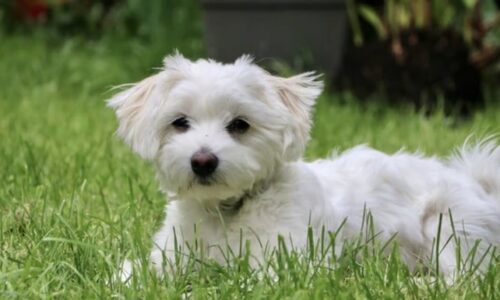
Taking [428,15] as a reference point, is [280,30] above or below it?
below

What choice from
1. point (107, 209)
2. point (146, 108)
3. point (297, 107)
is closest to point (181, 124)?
point (146, 108)

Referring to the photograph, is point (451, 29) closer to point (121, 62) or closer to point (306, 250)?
point (121, 62)

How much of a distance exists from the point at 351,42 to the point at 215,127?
5.79 m

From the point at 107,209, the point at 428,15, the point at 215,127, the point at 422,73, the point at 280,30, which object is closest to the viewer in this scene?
the point at 215,127

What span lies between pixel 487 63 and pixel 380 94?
99 centimetres

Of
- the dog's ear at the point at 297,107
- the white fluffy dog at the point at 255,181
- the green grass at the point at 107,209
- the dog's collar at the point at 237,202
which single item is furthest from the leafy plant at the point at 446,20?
the dog's collar at the point at 237,202

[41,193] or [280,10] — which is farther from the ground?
[280,10]

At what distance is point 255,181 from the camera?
351 centimetres

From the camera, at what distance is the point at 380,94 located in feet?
25.8

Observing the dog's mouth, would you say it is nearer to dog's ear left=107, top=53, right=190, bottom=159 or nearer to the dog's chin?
the dog's chin

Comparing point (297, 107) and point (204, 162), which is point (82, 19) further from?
point (204, 162)

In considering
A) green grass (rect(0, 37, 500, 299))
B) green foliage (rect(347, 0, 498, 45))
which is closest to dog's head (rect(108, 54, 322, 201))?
green grass (rect(0, 37, 500, 299))

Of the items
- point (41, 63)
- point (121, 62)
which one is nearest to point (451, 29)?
point (121, 62)

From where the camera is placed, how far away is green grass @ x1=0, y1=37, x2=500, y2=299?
3.01m
